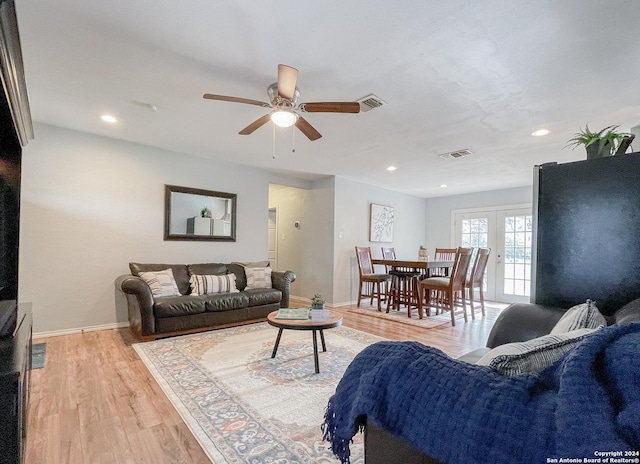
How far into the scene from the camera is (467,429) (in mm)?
615

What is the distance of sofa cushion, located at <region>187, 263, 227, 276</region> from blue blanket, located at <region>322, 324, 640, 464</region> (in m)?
3.70

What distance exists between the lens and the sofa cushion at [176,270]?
375cm

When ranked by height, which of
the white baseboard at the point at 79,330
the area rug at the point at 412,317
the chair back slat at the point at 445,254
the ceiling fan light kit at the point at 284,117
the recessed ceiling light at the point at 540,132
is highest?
the recessed ceiling light at the point at 540,132

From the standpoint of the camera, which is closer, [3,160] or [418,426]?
[418,426]

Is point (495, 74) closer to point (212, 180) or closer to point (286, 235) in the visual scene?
point (212, 180)

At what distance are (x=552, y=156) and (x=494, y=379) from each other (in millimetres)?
4787

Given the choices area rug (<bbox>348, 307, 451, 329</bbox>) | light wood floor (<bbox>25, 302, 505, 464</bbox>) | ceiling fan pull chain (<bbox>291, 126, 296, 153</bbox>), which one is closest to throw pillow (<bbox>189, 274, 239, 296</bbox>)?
light wood floor (<bbox>25, 302, 505, 464</bbox>)

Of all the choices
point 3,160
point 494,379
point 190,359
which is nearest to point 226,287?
point 190,359

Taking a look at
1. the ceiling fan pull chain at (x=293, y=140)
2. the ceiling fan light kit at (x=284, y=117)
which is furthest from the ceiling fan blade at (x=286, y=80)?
the ceiling fan pull chain at (x=293, y=140)

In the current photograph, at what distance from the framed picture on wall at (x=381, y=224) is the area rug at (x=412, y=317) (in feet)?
5.46

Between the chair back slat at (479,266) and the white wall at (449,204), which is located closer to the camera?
the chair back slat at (479,266)

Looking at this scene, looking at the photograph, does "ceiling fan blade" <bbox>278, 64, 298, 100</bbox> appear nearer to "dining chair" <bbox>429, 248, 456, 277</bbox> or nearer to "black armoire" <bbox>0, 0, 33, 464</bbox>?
"black armoire" <bbox>0, 0, 33, 464</bbox>

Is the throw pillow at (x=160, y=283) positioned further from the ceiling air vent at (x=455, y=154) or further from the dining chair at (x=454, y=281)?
the ceiling air vent at (x=455, y=154)

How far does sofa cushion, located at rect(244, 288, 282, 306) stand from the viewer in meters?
4.02
